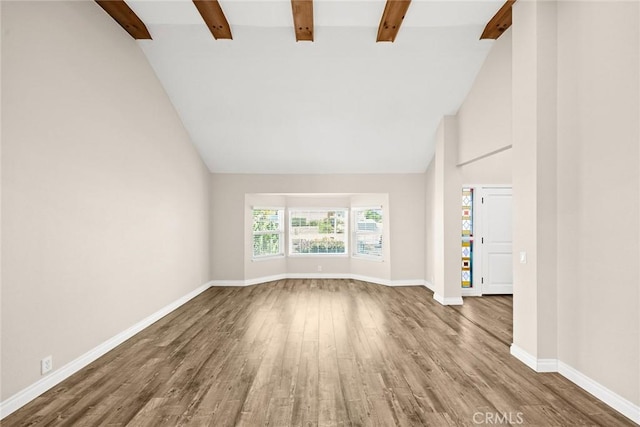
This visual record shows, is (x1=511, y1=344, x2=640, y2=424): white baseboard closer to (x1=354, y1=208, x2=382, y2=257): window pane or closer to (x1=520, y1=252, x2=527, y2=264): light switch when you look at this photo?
(x1=520, y1=252, x2=527, y2=264): light switch

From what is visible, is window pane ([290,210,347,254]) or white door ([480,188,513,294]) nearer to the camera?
white door ([480,188,513,294])

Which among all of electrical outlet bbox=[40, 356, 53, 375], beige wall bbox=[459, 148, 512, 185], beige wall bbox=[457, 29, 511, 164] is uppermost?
beige wall bbox=[457, 29, 511, 164]

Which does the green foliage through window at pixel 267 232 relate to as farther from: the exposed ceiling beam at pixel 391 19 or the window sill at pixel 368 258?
the exposed ceiling beam at pixel 391 19

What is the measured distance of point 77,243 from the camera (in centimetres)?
296

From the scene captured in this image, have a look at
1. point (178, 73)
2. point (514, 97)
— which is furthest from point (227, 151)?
point (514, 97)

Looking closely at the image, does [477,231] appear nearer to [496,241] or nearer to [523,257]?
[496,241]

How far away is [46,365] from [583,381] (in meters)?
4.29

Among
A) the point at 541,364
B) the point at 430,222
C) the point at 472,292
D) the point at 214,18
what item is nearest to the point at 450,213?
the point at 430,222

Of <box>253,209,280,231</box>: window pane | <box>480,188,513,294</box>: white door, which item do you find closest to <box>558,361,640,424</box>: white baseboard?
<box>480,188,513,294</box>: white door

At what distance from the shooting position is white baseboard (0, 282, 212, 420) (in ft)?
7.61

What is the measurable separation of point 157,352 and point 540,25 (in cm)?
482

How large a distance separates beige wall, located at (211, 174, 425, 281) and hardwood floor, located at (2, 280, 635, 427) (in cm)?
196

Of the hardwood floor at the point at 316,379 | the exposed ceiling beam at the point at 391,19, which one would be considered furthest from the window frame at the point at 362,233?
the exposed ceiling beam at the point at 391,19

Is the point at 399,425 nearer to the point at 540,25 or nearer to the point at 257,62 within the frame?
the point at 540,25
